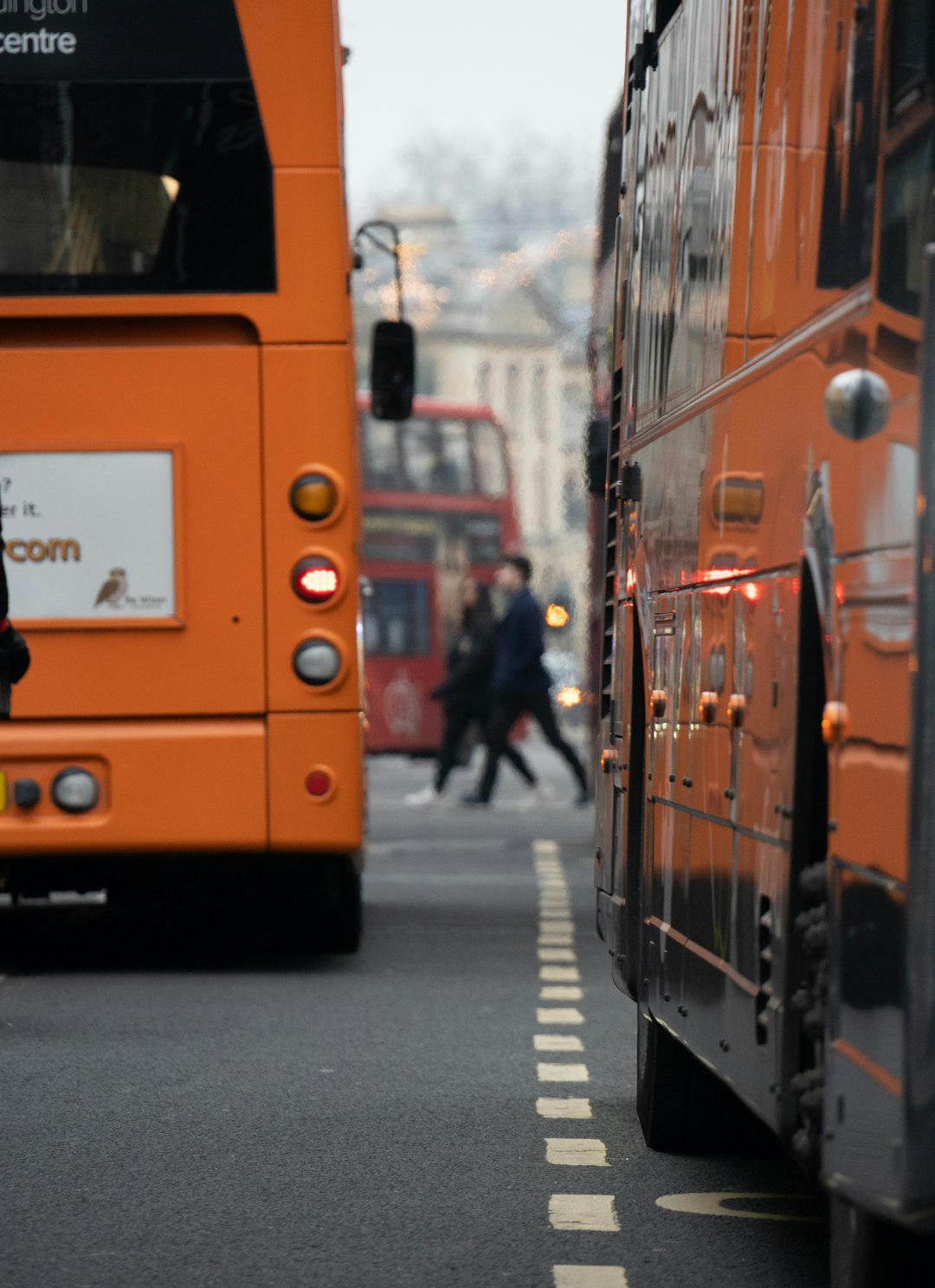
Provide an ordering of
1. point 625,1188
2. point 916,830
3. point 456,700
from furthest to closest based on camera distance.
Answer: point 456,700
point 625,1188
point 916,830

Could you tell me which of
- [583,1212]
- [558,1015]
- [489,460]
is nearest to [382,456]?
[489,460]

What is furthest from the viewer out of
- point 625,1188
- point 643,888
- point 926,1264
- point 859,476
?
point 643,888

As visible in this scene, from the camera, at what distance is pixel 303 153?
9.51 m

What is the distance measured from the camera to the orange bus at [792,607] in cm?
365

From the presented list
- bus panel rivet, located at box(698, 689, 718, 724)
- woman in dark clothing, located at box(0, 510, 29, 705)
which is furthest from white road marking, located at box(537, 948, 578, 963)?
bus panel rivet, located at box(698, 689, 718, 724)

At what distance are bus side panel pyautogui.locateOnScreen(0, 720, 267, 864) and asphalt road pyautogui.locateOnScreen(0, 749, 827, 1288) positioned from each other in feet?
1.81

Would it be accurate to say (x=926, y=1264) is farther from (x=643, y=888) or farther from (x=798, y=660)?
(x=643, y=888)

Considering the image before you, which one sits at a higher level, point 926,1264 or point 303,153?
point 303,153

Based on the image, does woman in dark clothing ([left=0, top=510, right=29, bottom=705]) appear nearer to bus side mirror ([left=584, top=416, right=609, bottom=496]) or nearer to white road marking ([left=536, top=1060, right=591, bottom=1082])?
bus side mirror ([left=584, top=416, right=609, bottom=496])

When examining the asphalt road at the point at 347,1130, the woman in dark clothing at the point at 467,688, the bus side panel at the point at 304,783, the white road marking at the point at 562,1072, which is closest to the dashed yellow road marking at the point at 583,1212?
the asphalt road at the point at 347,1130

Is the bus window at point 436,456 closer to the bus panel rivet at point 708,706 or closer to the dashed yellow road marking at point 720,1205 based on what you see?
the dashed yellow road marking at point 720,1205

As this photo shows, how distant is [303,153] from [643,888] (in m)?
4.02

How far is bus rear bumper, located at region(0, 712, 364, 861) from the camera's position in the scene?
945cm

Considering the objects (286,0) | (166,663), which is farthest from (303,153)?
(166,663)
